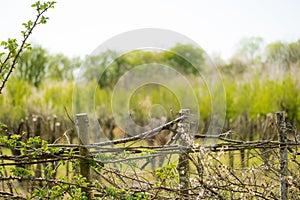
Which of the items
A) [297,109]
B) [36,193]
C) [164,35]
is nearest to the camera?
[36,193]

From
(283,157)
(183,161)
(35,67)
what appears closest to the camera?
(183,161)

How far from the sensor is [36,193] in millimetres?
2039

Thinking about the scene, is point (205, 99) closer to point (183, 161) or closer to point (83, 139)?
point (183, 161)

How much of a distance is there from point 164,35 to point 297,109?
30.6 feet

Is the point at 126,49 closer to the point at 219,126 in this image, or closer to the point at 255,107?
the point at 219,126

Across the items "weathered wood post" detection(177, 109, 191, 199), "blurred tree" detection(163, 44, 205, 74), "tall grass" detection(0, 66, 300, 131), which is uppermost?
"blurred tree" detection(163, 44, 205, 74)

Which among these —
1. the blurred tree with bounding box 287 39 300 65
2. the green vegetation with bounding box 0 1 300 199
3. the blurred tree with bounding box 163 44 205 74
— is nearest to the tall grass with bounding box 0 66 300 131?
the green vegetation with bounding box 0 1 300 199

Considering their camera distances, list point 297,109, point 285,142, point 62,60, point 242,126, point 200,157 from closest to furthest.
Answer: point 200,157 → point 285,142 → point 242,126 → point 297,109 → point 62,60

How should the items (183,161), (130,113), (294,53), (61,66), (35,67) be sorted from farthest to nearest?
(61,66)
(35,67)
(294,53)
(130,113)
(183,161)

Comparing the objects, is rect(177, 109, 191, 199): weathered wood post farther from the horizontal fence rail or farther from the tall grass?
the tall grass

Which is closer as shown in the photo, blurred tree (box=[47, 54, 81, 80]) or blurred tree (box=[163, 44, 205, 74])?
blurred tree (box=[163, 44, 205, 74])

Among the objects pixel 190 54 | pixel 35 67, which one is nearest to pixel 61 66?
pixel 35 67

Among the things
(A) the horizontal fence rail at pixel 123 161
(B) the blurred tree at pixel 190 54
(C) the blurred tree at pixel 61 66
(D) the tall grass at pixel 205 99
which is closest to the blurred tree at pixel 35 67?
(C) the blurred tree at pixel 61 66

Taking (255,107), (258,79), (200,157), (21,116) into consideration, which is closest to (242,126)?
(255,107)
